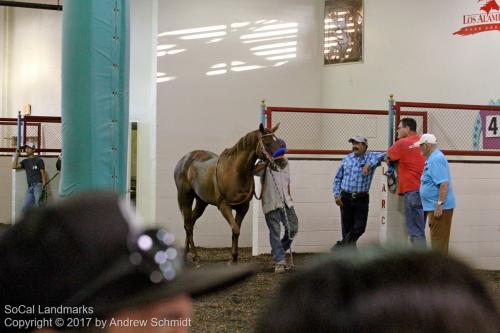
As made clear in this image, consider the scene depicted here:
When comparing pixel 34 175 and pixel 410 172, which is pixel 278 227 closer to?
pixel 410 172

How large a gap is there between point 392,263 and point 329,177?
878cm

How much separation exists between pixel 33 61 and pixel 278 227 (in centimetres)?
1161

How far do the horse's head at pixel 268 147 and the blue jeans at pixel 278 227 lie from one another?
658 millimetres

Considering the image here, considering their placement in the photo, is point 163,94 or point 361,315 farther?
point 163,94

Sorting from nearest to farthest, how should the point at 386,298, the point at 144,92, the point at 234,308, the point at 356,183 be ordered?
the point at 386,298 → the point at 234,308 → the point at 356,183 → the point at 144,92

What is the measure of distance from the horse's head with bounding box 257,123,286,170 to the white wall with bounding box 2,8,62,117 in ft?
32.2

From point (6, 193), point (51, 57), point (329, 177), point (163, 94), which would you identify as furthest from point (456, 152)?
point (51, 57)

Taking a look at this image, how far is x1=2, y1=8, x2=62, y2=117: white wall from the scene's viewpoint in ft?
53.4

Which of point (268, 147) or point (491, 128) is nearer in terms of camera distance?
point (268, 147)

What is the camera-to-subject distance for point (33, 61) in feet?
55.7

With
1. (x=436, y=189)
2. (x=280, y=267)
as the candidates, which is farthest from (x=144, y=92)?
(x=436, y=189)

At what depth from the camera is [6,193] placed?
14555 millimetres

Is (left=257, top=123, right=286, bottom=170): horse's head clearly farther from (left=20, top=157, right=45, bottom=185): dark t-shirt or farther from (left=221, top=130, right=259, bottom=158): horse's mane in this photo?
(left=20, top=157, right=45, bottom=185): dark t-shirt

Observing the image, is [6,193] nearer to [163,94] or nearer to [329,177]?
[163,94]
